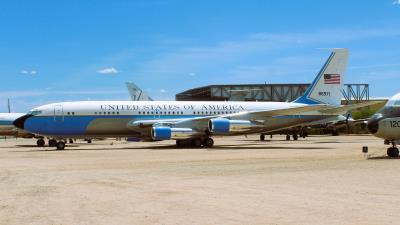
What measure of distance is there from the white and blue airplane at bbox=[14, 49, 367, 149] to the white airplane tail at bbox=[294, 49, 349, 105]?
35 centimetres

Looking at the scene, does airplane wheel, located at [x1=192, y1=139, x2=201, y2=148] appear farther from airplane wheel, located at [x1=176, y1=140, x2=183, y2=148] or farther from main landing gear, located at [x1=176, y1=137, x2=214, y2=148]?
airplane wheel, located at [x1=176, y1=140, x2=183, y2=148]

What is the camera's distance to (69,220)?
26.5 feet

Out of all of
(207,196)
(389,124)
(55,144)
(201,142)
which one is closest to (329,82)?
(201,142)

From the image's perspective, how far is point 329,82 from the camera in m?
40.9

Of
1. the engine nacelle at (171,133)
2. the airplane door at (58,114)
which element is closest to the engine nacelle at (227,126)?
the engine nacelle at (171,133)

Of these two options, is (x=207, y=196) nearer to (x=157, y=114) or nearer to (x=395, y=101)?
(x=395, y=101)

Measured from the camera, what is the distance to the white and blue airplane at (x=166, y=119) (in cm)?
3431

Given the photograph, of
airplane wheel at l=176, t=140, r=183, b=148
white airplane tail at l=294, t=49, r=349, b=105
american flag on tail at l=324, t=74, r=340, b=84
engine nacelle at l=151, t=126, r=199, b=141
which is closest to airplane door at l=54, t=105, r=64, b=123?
engine nacelle at l=151, t=126, r=199, b=141

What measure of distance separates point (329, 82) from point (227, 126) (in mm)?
10592

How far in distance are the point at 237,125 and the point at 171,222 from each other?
28.1 m

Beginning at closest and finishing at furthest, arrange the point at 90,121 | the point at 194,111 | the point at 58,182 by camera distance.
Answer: the point at 58,182 → the point at 90,121 → the point at 194,111

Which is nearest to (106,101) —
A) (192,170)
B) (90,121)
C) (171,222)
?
(90,121)

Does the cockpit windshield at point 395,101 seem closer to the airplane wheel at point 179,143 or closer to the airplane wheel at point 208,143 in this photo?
the airplane wheel at point 208,143

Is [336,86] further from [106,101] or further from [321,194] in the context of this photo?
[321,194]
